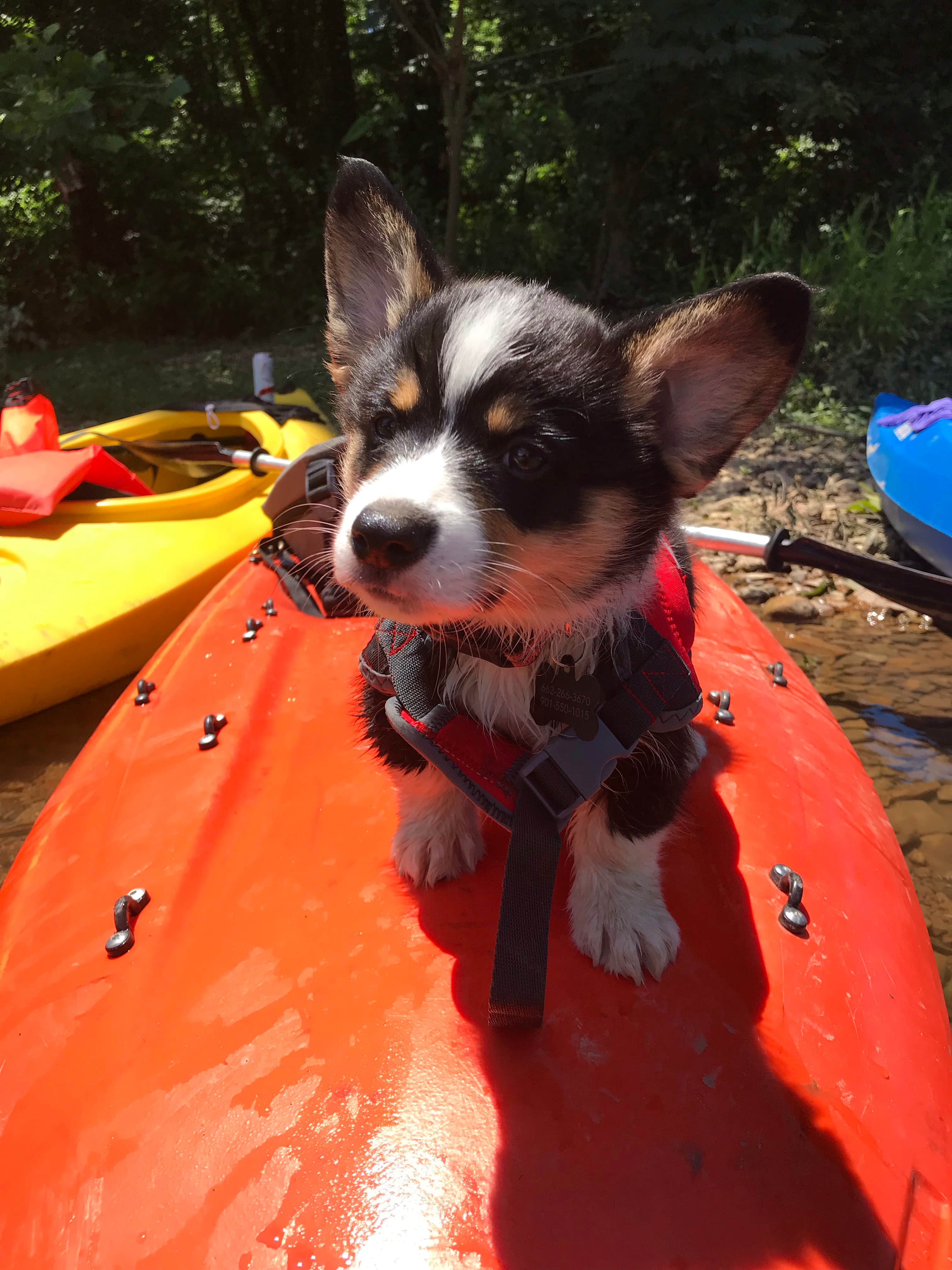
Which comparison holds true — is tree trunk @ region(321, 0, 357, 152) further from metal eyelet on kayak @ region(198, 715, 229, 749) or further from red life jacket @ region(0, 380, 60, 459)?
metal eyelet on kayak @ region(198, 715, 229, 749)

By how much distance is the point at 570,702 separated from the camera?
126cm

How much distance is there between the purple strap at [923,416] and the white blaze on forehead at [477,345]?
354 centimetres

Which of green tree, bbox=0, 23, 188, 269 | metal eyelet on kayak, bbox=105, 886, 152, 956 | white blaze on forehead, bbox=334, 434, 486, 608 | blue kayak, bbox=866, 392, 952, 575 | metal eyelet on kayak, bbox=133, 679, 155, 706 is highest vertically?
green tree, bbox=0, 23, 188, 269

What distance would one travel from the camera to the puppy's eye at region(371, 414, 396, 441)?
1.31m

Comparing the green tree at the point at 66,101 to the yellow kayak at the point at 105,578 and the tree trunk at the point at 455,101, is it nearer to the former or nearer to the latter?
the tree trunk at the point at 455,101

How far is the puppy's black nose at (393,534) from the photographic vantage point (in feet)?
3.44

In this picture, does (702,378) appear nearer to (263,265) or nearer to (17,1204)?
(17,1204)

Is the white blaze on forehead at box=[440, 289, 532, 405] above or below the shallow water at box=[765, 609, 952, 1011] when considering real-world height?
above

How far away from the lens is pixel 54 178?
30.4ft

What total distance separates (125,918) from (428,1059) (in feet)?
2.06

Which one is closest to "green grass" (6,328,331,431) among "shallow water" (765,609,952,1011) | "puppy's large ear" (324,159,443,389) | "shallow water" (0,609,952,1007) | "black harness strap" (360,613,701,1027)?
"shallow water" (0,609,952,1007)

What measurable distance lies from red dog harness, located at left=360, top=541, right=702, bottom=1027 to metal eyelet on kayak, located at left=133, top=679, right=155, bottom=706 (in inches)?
41.2

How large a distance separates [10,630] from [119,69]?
723cm

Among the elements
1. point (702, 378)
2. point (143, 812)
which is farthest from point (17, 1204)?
point (702, 378)
